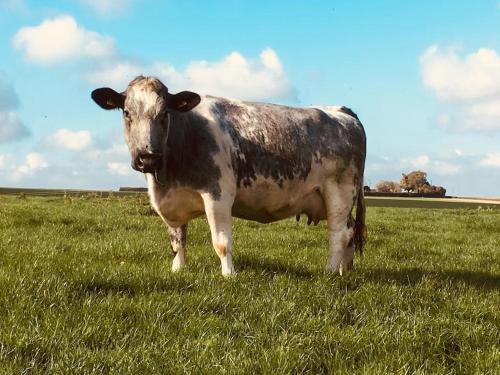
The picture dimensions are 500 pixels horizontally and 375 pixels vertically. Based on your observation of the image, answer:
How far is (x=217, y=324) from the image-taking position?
16.7ft

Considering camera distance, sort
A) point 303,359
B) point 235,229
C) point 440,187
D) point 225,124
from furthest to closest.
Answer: point 440,187 < point 235,229 < point 225,124 < point 303,359

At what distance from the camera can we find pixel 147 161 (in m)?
6.45

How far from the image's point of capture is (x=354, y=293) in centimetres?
661

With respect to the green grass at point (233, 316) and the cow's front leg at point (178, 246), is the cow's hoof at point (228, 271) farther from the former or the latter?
the cow's front leg at point (178, 246)

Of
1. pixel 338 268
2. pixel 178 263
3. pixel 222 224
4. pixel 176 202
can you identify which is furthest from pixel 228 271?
pixel 338 268

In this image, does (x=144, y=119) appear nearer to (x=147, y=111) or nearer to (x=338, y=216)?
(x=147, y=111)

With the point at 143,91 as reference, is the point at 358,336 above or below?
below

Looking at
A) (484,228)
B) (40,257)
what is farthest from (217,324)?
(484,228)

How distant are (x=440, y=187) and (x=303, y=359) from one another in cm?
8861

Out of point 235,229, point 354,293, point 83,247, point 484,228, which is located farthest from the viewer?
point 484,228

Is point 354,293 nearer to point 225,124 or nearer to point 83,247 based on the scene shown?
point 225,124

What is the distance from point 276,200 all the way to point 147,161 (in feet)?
7.24

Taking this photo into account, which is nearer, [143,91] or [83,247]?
[143,91]

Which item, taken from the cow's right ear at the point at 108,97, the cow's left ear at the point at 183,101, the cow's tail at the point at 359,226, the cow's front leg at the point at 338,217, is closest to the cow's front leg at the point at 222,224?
the cow's left ear at the point at 183,101
